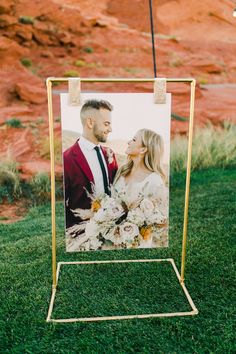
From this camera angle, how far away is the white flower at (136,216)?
242cm

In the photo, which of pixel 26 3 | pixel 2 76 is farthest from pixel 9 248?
pixel 26 3

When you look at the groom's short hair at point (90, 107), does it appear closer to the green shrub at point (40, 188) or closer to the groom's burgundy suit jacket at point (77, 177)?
the groom's burgundy suit jacket at point (77, 177)

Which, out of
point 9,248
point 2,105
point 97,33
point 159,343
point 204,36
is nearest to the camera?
point 159,343

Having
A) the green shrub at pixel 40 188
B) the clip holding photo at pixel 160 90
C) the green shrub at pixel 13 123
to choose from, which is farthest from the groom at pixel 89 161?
the green shrub at pixel 13 123

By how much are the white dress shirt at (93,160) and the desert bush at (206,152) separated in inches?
130

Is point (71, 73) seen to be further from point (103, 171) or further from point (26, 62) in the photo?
point (103, 171)

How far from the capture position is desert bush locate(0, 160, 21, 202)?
489 cm

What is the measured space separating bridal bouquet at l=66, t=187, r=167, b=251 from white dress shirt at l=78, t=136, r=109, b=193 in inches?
2.8

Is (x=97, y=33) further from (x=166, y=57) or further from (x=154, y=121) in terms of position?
(x=154, y=121)

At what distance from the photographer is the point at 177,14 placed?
17.4 m

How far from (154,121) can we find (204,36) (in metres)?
15.9

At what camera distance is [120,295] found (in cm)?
254

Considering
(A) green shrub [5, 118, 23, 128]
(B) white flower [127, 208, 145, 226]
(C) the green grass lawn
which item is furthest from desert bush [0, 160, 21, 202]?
(B) white flower [127, 208, 145, 226]

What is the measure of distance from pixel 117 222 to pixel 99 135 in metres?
0.53
